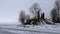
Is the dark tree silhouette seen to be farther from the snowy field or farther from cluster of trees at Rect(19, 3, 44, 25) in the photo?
the snowy field

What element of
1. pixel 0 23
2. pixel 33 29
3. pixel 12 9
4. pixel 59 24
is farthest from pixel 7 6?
pixel 59 24

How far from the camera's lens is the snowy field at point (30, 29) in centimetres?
129

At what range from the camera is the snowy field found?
1.29 m

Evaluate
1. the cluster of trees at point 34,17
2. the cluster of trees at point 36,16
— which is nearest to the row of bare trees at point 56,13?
the cluster of trees at point 36,16

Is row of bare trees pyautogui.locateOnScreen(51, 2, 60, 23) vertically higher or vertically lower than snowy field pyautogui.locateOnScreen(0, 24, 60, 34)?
higher

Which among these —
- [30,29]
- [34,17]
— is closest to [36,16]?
[34,17]

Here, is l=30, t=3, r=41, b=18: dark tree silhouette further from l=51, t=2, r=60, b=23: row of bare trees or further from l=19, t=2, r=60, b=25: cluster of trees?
l=51, t=2, r=60, b=23: row of bare trees

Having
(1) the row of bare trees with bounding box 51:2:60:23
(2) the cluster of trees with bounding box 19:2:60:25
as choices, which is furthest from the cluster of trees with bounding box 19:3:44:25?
(1) the row of bare trees with bounding box 51:2:60:23

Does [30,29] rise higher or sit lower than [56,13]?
lower

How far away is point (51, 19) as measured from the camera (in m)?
1.34

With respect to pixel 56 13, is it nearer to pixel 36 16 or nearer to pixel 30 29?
pixel 36 16

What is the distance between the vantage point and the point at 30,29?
1332 mm

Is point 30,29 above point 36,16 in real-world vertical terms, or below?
below

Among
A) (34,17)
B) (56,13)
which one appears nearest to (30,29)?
(34,17)
